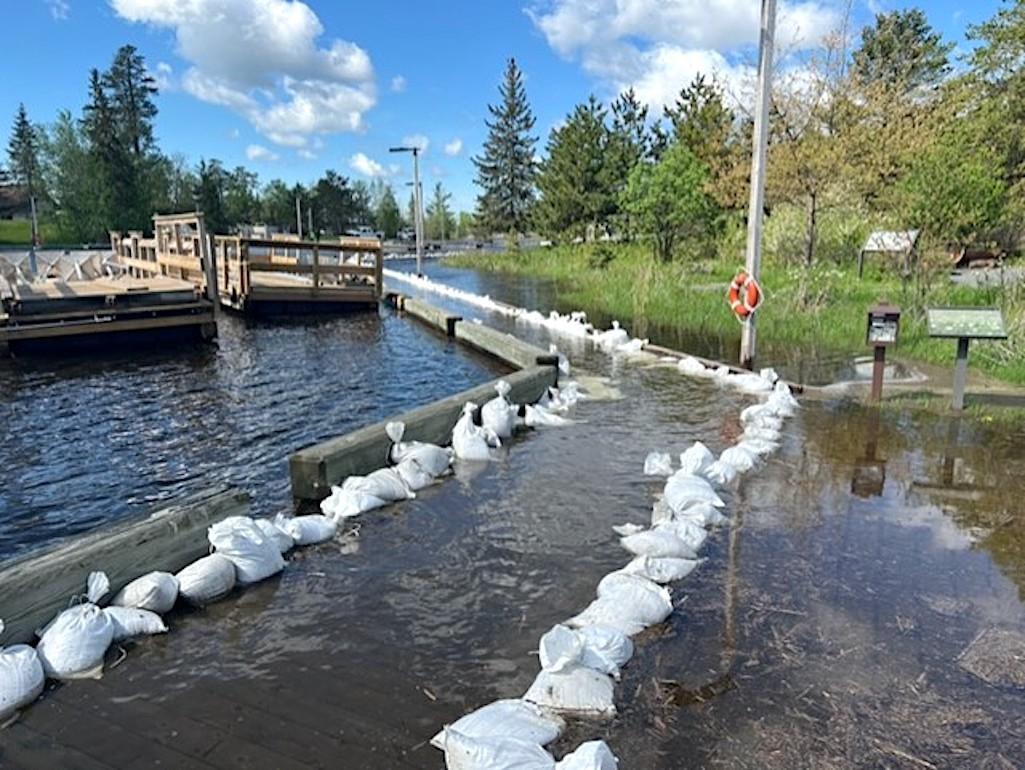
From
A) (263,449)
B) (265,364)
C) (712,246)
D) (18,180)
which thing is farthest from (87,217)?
(263,449)

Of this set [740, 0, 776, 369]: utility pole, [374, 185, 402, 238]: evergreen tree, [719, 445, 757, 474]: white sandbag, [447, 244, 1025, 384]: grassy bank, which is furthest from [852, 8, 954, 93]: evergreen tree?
[374, 185, 402, 238]: evergreen tree

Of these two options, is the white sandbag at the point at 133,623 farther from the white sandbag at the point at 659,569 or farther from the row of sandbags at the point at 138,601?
the white sandbag at the point at 659,569

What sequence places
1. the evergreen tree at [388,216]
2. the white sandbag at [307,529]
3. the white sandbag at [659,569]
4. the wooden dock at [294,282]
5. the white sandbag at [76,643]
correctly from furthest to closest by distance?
1. the evergreen tree at [388,216]
2. the wooden dock at [294,282]
3. the white sandbag at [307,529]
4. the white sandbag at [659,569]
5. the white sandbag at [76,643]

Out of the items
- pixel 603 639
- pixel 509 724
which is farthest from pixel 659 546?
pixel 509 724

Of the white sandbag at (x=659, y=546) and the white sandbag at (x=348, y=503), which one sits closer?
the white sandbag at (x=659, y=546)

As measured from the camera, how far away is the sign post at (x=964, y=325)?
6.43 m

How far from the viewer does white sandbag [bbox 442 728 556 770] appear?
7.62 feet

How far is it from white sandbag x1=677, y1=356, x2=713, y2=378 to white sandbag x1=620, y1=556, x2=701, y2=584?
543 cm

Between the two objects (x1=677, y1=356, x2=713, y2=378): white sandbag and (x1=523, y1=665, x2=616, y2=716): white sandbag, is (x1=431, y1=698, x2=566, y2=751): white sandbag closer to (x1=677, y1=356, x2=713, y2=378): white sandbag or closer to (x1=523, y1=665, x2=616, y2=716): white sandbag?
(x1=523, y1=665, x2=616, y2=716): white sandbag

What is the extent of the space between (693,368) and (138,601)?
7.25 meters

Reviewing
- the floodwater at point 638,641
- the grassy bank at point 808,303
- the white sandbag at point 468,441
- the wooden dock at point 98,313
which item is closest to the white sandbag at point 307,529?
the floodwater at point 638,641

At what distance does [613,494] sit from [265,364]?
7229 mm

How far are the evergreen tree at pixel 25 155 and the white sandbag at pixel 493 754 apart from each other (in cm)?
5999

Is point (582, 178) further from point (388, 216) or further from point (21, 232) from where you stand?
point (21, 232)
